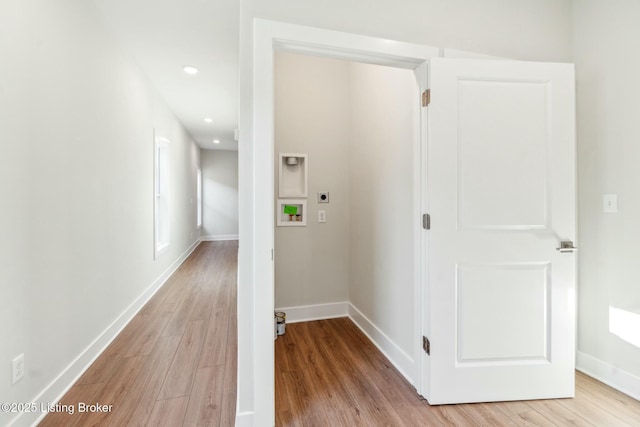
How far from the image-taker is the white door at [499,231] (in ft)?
5.48

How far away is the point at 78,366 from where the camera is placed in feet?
6.50

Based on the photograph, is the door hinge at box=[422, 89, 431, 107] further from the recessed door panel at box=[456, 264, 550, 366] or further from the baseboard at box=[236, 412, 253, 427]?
the baseboard at box=[236, 412, 253, 427]

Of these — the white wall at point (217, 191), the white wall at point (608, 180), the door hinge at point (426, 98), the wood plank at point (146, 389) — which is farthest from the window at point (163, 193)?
the white wall at point (608, 180)

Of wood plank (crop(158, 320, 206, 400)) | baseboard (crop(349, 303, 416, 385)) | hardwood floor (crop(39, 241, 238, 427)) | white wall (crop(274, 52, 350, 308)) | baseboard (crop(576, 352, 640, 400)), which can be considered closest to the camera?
hardwood floor (crop(39, 241, 238, 427))

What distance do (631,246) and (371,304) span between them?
1.77m

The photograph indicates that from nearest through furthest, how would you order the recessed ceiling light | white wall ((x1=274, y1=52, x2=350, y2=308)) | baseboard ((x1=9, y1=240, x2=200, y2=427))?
baseboard ((x1=9, y1=240, x2=200, y2=427)) → white wall ((x1=274, y1=52, x2=350, y2=308)) → the recessed ceiling light

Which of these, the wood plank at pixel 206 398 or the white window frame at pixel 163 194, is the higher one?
the white window frame at pixel 163 194

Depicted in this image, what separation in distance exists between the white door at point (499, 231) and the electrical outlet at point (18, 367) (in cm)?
216

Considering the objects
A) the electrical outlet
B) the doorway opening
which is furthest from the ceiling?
the electrical outlet

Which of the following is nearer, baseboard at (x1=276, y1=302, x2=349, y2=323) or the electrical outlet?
the electrical outlet

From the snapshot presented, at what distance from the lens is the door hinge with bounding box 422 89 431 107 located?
1.67 metres

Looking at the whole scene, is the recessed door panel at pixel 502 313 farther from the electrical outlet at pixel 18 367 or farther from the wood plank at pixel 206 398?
the electrical outlet at pixel 18 367

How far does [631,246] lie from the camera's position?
5.74 ft

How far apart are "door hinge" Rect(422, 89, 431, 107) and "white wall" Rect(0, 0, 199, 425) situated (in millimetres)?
2152
